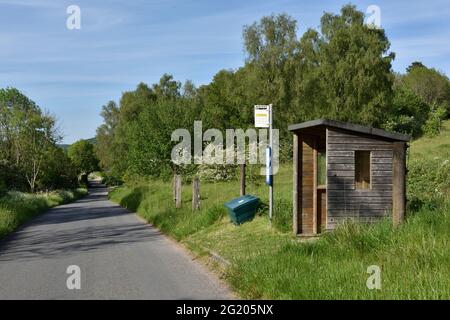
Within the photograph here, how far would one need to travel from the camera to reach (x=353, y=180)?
481 inches

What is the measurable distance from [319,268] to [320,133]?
19.7 feet

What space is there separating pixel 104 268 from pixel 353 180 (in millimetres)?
5466

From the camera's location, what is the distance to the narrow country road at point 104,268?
8.55 m

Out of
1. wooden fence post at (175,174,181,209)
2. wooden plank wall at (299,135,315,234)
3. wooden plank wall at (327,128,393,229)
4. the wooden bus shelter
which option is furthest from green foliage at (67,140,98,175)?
wooden plank wall at (327,128,393,229)

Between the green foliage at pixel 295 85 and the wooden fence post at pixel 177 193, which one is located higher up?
the green foliage at pixel 295 85

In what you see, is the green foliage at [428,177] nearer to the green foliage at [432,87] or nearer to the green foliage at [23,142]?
the green foliage at [23,142]

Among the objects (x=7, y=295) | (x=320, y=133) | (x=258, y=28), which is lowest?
(x=7, y=295)

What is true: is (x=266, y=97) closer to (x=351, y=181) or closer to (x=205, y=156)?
(x=205, y=156)

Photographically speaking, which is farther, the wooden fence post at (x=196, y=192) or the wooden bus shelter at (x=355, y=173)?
the wooden fence post at (x=196, y=192)

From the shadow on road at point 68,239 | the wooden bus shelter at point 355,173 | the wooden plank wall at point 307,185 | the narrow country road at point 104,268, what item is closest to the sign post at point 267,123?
the wooden plank wall at point 307,185

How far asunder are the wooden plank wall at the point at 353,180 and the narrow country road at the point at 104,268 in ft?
10.8

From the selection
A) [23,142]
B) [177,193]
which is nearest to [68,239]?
[177,193]
